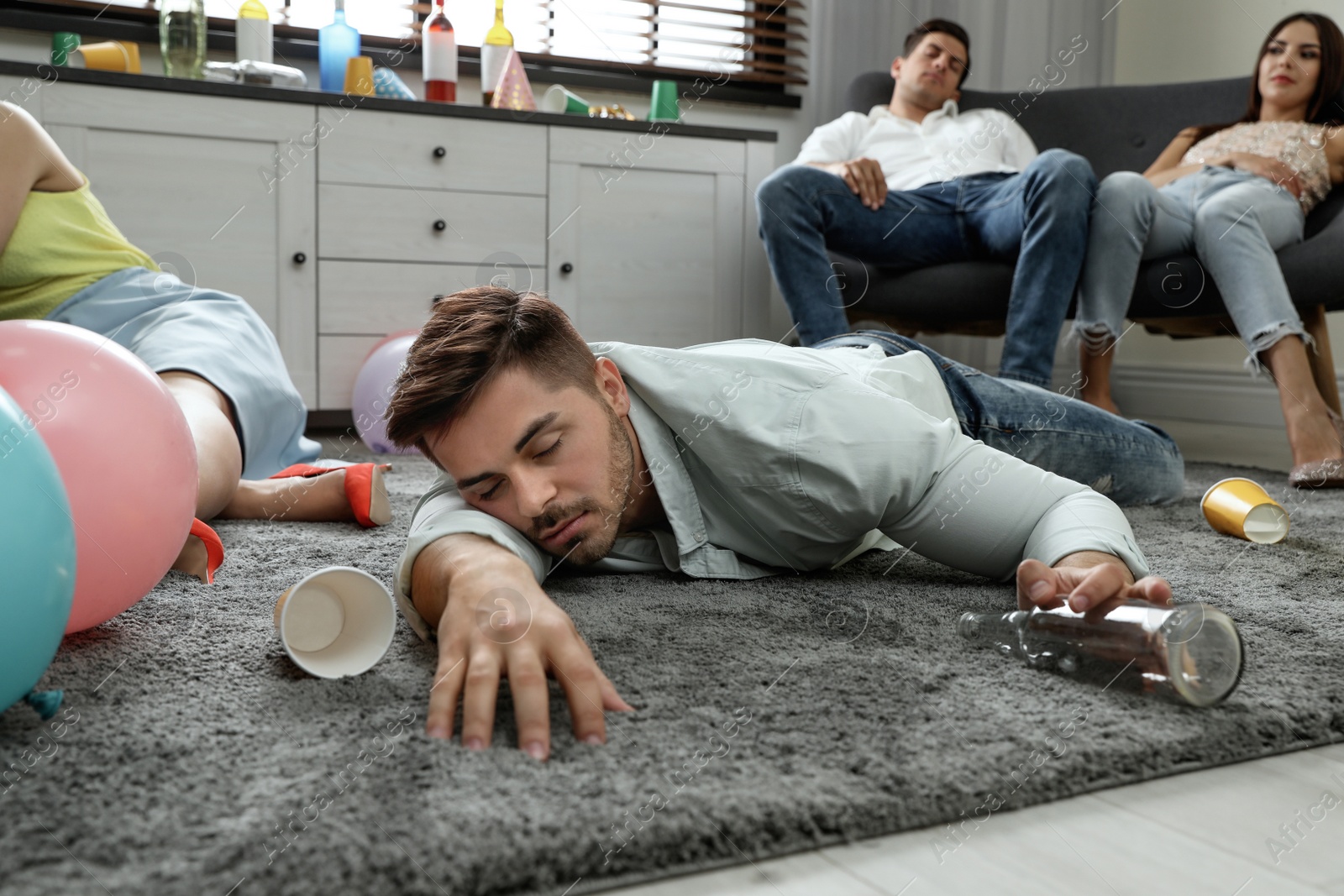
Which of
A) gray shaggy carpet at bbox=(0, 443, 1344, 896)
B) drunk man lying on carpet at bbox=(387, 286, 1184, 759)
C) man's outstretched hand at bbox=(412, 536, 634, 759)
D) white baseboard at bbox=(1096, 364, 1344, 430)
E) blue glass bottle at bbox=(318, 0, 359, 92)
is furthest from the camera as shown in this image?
white baseboard at bbox=(1096, 364, 1344, 430)

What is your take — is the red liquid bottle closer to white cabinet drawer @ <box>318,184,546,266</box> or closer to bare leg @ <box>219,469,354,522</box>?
white cabinet drawer @ <box>318,184,546,266</box>

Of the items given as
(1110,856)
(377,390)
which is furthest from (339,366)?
(1110,856)

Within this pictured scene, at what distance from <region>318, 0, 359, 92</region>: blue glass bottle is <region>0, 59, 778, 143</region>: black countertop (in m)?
0.21

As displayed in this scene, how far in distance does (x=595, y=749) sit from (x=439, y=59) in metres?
2.57

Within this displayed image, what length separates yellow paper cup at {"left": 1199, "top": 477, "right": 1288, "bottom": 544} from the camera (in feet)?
4.90

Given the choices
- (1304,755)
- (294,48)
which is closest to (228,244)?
(294,48)

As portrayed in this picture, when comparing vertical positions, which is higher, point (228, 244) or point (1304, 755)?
point (228, 244)

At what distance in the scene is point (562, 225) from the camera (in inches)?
113

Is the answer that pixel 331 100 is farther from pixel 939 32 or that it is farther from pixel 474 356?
pixel 474 356

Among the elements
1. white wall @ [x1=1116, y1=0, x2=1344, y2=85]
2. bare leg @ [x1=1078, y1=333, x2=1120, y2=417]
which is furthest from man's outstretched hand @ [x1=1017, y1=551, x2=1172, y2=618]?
white wall @ [x1=1116, y1=0, x2=1344, y2=85]

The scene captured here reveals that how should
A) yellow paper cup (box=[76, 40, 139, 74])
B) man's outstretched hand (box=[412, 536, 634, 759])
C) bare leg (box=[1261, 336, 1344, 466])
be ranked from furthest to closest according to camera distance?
yellow paper cup (box=[76, 40, 139, 74]) → bare leg (box=[1261, 336, 1344, 466]) → man's outstretched hand (box=[412, 536, 634, 759])

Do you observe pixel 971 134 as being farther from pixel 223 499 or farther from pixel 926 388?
pixel 223 499

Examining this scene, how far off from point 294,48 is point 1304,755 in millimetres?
2959

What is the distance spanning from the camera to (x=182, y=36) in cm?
265
